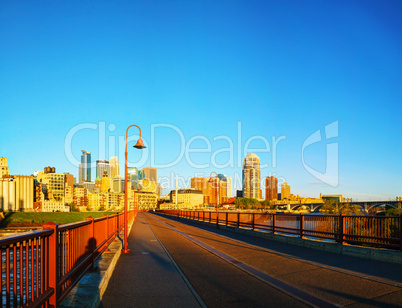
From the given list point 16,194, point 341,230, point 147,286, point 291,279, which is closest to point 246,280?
point 291,279

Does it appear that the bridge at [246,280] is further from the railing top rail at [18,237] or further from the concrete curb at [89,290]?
the railing top rail at [18,237]

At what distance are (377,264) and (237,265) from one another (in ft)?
14.4

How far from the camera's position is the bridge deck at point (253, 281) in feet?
23.4

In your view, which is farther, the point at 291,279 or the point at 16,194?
the point at 16,194

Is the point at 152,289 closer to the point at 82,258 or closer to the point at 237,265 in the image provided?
the point at 82,258

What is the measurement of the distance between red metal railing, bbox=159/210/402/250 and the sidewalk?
7.18m

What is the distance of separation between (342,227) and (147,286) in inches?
357

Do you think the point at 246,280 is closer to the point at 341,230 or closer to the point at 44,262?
the point at 44,262

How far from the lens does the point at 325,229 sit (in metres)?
16.3

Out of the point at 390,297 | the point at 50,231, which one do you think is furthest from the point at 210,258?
the point at 50,231

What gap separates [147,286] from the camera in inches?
338

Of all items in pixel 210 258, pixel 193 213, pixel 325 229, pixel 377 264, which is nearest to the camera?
pixel 377 264

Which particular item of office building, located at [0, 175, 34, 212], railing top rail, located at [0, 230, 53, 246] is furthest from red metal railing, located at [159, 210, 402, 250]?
office building, located at [0, 175, 34, 212]

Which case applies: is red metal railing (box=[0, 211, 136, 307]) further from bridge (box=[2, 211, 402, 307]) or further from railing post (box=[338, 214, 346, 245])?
railing post (box=[338, 214, 346, 245])
